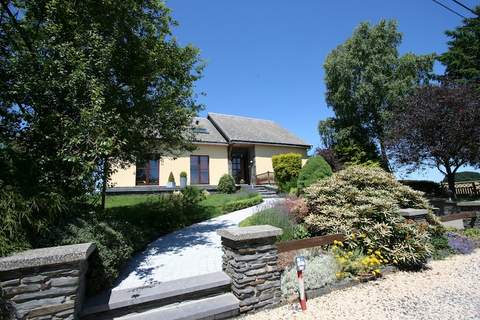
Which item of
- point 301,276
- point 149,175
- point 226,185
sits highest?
point 149,175

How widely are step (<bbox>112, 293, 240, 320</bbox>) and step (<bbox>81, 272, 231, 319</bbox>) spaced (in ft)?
0.24

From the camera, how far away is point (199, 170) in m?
17.9

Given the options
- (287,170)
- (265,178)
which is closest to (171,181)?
(265,178)

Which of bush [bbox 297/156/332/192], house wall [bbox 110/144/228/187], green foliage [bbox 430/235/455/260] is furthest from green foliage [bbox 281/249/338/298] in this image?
house wall [bbox 110/144/228/187]

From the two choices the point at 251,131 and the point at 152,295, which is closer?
the point at 152,295

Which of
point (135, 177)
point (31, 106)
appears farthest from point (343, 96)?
point (31, 106)

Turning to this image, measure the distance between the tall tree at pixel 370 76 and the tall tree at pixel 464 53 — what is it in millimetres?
2216

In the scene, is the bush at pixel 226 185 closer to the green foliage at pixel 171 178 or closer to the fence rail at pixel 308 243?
the green foliage at pixel 171 178

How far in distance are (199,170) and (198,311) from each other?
1482cm

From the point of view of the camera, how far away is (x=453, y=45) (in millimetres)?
19531

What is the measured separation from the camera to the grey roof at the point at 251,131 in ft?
64.0

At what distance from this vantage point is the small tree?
9906mm

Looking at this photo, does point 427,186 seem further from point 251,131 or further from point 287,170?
point 251,131

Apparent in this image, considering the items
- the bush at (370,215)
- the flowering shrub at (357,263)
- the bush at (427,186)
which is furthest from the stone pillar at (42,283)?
the bush at (427,186)
